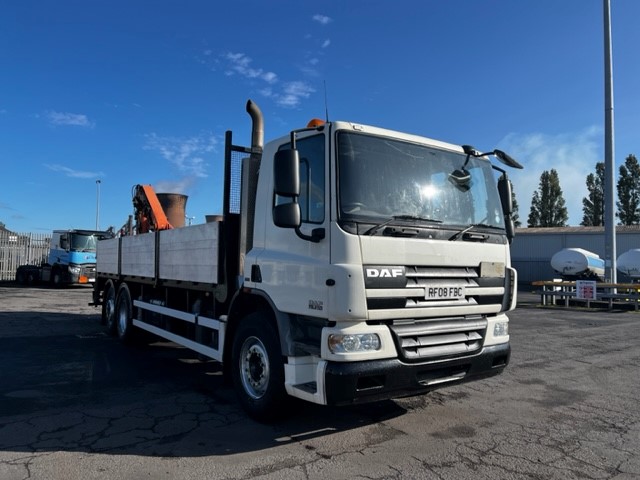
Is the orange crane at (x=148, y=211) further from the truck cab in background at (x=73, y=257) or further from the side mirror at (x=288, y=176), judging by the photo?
the truck cab in background at (x=73, y=257)

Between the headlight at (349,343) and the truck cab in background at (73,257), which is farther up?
the truck cab in background at (73,257)

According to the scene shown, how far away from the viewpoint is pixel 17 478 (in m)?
3.74

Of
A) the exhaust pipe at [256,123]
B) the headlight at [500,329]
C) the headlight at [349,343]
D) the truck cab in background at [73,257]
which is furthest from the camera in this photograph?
the truck cab in background at [73,257]

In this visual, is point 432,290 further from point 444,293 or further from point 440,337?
point 440,337

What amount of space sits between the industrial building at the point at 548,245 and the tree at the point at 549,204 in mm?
18517

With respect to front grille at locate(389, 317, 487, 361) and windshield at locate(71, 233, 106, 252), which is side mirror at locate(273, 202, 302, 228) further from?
windshield at locate(71, 233, 106, 252)

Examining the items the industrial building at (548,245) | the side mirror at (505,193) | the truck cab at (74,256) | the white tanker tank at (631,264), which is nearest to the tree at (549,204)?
the industrial building at (548,245)

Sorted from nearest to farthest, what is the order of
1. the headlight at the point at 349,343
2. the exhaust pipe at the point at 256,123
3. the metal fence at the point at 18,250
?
the headlight at the point at 349,343 < the exhaust pipe at the point at 256,123 < the metal fence at the point at 18,250

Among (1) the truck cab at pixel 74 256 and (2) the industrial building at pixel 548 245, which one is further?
(2) the industrial building at pixel 548 245

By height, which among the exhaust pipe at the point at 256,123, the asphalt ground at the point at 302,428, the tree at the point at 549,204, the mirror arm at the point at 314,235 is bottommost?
the asphalt ground at the point at 302,428

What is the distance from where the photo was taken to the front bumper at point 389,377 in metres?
4.04

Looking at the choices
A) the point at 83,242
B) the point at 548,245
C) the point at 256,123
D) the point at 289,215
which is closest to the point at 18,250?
the point at 83,242

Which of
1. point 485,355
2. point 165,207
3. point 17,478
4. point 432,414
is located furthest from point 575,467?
point 165,207

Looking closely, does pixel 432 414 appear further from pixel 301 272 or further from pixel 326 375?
pixel 301 272
